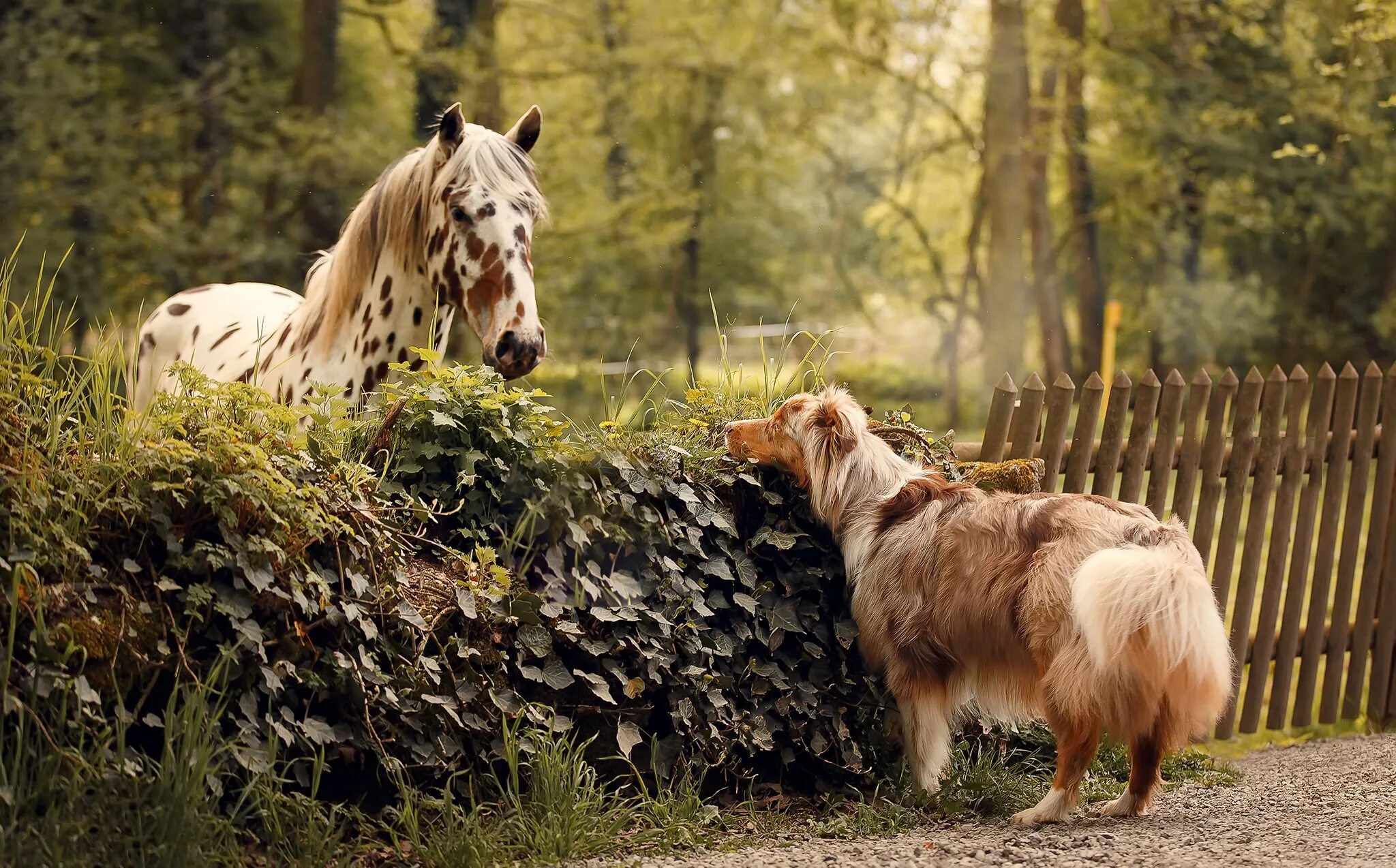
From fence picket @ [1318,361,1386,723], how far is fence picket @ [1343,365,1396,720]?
0.05 metres

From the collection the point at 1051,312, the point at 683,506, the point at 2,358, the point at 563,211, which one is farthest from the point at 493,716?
the point at 1051,312

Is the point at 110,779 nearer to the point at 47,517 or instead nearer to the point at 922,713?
the point at 47,517

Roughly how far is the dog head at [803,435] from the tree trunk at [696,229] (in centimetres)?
2041

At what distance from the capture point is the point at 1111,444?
19.6ft

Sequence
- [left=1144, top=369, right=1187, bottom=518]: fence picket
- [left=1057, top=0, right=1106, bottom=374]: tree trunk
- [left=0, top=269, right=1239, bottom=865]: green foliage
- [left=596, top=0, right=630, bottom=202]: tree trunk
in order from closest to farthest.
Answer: [left=0, top=269, right=1239, bottom=865]: green foliage < [left=1144, top=369, right=1187, bottom=518]: fence picket < [left=1057, top=0, right=1106, bottom=374]: tree trunk < [left=596, top=0, right=630, bottom=202]: tree trunk

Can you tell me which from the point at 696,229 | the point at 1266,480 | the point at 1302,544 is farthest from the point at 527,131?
the point at 696,229

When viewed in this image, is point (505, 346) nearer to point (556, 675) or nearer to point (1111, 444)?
point (556, 675)

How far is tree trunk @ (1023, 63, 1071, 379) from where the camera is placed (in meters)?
21.0

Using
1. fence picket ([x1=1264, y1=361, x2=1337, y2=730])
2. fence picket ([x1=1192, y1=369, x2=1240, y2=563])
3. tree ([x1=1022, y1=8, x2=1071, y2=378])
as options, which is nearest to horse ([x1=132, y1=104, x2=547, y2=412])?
fence picket ([x1=1192, y1=369, x2=1240, y2=563])

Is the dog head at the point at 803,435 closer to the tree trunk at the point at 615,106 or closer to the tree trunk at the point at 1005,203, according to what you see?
the tree trunk at the point at 1005,203

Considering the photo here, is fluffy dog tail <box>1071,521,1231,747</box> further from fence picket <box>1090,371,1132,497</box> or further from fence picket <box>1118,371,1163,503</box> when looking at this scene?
fence picket <box>1118,371,1163,503</box>

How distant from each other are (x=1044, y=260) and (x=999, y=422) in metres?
16.9

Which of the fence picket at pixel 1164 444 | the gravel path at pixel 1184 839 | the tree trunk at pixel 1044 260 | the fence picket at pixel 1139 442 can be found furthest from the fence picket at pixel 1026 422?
the tree trunk at pixel 1044 260

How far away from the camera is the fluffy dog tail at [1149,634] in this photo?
405cm
